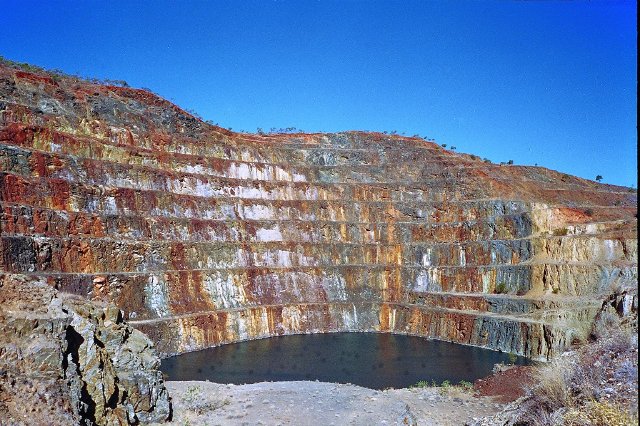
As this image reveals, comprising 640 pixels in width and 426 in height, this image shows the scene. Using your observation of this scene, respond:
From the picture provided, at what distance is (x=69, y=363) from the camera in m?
14.9

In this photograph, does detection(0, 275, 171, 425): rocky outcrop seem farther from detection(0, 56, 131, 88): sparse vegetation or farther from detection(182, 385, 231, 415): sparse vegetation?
detection(0, 56, 131, 88): sparse vegetation

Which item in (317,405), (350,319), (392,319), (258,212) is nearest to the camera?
(317,405)

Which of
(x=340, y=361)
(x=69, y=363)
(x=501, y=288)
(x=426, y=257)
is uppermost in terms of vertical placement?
(x=426, y=257)

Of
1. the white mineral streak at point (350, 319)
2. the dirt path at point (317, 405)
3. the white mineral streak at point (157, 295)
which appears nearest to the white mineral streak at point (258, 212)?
the white mineral streak at point (350, 319)

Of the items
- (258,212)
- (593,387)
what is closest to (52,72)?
(258,212)

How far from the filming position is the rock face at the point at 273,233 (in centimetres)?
3478

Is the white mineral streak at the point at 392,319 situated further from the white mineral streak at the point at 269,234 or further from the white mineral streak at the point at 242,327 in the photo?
the white mineral streak at the point at 242,327

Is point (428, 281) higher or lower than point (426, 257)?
lower

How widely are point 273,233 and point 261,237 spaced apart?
143 centimetres

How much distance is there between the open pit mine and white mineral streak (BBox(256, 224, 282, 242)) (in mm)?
111

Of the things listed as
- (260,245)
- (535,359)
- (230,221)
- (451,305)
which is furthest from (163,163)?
A: (535,359)

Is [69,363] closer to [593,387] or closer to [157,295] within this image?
[593,387]

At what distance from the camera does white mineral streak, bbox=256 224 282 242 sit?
46.8 m

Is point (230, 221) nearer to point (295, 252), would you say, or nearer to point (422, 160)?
point (295, 252)
